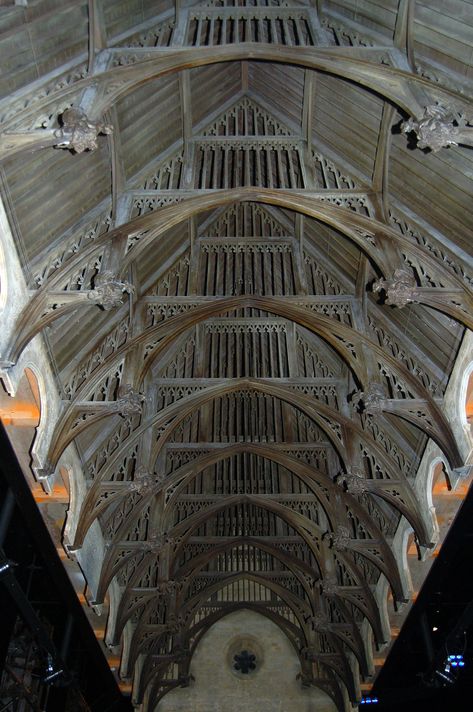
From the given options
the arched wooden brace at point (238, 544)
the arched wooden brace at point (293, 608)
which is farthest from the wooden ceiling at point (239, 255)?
the arched wooden brace at point (293, 608)

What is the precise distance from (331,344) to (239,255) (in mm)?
3914

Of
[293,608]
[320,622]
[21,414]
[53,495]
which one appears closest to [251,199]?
[21,414]

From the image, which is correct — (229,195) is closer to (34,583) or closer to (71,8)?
(71,8)

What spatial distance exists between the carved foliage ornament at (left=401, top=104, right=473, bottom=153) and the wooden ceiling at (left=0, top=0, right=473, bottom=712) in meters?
0.05

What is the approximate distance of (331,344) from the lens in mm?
13688

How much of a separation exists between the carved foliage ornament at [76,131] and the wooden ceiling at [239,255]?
0.02 meters

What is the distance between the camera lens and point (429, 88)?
8898mm

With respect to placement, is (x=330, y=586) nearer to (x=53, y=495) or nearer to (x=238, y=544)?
(x=238, y=544)

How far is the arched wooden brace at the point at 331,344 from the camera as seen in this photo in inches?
498

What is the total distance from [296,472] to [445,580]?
179 inches

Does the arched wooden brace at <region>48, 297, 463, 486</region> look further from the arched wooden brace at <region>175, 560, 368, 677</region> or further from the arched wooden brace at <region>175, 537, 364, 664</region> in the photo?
the arched wooden brace at <region>175, 560, 368, 677</region>

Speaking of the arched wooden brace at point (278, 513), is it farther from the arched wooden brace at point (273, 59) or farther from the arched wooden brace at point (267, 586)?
the arched wooden brace at point (273, 59)

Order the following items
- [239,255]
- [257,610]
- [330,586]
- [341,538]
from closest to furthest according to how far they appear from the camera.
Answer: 1. [239,255]
2. [341,538]
3. [330,586]
4. [257,610]

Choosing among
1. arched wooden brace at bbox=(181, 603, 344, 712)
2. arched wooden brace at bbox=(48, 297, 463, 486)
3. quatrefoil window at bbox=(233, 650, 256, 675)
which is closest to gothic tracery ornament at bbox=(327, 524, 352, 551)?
arched wooden brace at bbox=(48, 297, 463, 486)
